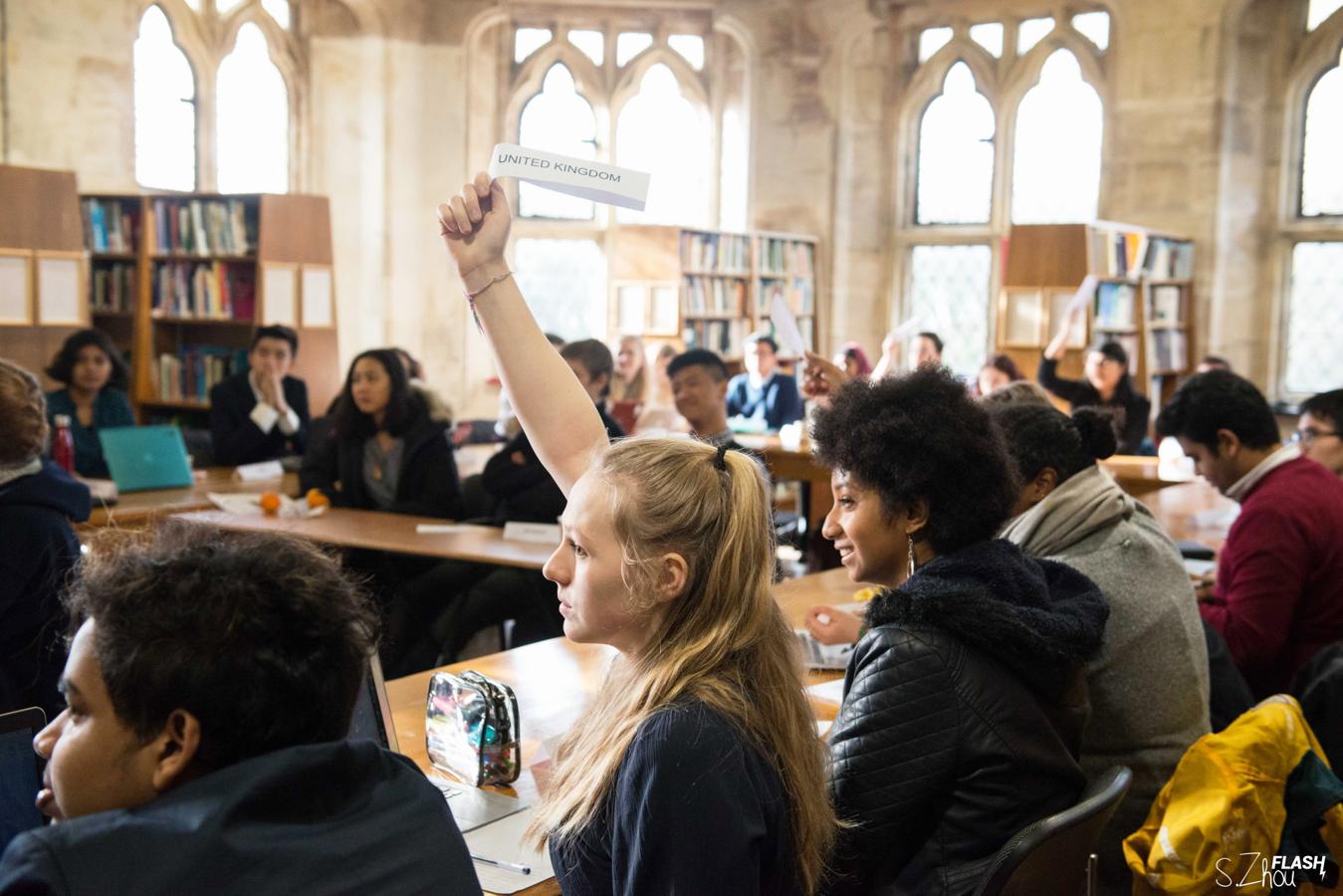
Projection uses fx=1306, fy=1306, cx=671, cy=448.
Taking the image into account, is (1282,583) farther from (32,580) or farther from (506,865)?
(32,580)

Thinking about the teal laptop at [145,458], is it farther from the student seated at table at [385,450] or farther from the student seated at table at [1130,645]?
the student seated at table at [1130,645]

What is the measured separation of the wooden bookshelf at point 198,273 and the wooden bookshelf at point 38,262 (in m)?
0.76

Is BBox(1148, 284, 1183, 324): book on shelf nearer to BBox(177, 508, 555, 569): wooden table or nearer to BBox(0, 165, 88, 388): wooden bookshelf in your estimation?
BBox(177, 508, 555, 569): wooden table

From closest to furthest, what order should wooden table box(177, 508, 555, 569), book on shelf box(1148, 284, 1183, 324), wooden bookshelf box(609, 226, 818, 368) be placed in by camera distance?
wooden table box(177, 508, 555, 569) < book on shelf box(1148, 284, 1183, 324) < wooden bookshelf box(609, 226, 818, 368)

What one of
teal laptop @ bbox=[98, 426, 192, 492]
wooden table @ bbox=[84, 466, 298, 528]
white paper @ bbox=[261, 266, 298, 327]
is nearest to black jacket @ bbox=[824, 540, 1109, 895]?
wooden table @ bbox=[84, 466, 298, 528]

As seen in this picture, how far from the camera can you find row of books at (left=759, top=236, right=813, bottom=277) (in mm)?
10812

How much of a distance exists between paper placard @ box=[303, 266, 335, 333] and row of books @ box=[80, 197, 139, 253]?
43.2 inches

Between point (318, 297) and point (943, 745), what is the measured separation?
722 centimetres

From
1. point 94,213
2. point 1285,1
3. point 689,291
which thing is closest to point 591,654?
point 94,213

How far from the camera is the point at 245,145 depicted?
32.4ft

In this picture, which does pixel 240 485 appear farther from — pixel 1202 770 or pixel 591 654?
pixel 1202 770

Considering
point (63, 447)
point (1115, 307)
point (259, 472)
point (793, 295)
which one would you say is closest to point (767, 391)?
point (793, 295)

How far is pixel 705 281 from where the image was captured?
34.5 ft

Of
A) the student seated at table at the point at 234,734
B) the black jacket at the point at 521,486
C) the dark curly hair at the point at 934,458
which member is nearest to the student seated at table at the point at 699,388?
the black jacket at the point at 521,486
